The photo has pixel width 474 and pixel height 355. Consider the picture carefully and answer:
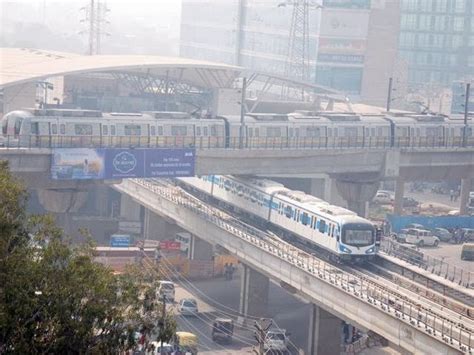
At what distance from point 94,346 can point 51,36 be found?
602 feet

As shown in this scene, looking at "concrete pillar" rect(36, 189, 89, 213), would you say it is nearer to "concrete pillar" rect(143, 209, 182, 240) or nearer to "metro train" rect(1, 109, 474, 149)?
"metro train" rect(1, 109, 474, 149)

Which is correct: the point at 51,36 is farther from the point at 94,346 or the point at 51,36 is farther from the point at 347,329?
the point at 94,346

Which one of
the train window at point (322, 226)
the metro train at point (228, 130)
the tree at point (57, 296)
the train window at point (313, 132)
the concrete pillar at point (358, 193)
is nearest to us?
the tree at point (57, 296)

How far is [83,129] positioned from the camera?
47.2 meters

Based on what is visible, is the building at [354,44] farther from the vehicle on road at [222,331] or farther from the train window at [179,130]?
the vehicle on road at [222,331]

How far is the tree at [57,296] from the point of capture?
758 inches

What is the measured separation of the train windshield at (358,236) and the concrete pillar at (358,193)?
15.9 metres

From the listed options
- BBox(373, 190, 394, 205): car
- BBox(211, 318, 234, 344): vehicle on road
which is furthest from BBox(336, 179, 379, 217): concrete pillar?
BBox(373, 190, 394, 205): car

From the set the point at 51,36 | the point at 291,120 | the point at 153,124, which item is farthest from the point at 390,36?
the point at 51,36

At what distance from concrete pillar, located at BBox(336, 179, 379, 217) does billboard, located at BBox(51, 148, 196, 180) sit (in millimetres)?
11312

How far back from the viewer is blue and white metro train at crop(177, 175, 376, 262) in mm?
39500

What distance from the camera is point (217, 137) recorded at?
51.9 meters

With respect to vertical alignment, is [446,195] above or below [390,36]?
below

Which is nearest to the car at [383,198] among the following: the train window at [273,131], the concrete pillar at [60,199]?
the train window at [273,131]
